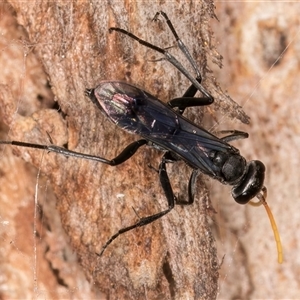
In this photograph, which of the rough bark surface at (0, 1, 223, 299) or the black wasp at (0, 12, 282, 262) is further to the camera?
the rough bark surface at (0, 1, 223, 299)

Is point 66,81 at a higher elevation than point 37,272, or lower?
higher

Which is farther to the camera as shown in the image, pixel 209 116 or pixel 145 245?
pixel 209 116

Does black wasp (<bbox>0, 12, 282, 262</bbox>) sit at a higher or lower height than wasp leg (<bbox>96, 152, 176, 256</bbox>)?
higher

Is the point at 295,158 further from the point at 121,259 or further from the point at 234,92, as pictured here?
the point at 121,259

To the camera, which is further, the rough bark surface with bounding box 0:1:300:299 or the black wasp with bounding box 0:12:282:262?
the rough bark surface with bounding box 0:1:300:299

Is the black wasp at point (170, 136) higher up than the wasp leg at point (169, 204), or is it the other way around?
the black wasp at point (170, 136)

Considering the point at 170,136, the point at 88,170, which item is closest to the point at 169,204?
the point at 170,136

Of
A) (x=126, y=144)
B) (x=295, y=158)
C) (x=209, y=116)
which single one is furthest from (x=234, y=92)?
(x=126, y=144)

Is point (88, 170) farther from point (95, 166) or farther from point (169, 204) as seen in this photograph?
point (169, 204)
